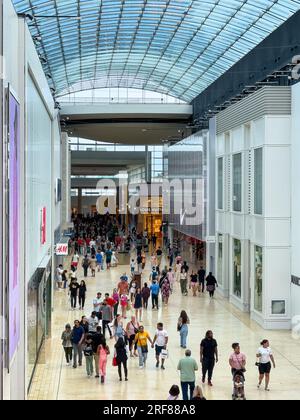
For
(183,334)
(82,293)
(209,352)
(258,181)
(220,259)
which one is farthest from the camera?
(220,259)

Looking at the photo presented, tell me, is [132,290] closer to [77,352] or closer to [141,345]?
[77,352]

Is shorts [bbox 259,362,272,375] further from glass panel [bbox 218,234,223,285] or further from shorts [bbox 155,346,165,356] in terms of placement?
glass panel [bbox 218,234,223,285]

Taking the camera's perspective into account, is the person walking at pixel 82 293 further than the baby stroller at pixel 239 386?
Yes

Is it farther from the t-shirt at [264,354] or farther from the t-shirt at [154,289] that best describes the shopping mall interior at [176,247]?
the t-shirt at [154,289]

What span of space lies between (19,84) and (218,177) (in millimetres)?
20995

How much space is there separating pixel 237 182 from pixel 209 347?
46.7ft

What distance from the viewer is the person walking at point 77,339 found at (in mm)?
16922

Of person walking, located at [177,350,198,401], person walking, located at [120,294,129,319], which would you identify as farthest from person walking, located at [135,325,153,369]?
person walking, located at [120,294,129,319]

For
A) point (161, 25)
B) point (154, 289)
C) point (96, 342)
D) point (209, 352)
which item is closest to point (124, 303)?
point (154, 289)

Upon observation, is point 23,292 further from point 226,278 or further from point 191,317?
point 226,278

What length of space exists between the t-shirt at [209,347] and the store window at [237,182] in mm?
13184

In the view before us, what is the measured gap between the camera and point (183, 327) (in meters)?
18.8

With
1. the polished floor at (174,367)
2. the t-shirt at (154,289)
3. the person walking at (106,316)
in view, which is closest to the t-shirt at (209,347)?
the polished floor at (174,367)

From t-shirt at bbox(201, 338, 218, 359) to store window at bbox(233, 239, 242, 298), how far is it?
491 inches
